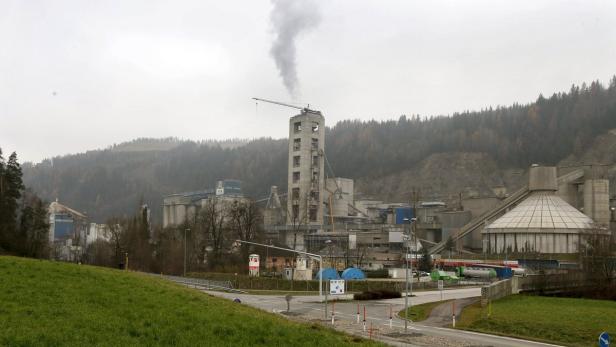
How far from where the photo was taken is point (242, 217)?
341ft

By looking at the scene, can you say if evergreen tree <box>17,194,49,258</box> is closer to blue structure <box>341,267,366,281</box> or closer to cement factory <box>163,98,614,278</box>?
cement factory <box>163,98,614,278</box>

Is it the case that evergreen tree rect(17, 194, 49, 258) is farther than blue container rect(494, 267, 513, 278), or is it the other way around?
blue container rect(494, 267, 513, 278)

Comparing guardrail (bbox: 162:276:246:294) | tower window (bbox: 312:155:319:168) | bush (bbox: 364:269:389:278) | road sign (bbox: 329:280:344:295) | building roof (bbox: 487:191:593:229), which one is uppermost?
tower window (bbox: 312:155:319:168)

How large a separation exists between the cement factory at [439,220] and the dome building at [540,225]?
17cm

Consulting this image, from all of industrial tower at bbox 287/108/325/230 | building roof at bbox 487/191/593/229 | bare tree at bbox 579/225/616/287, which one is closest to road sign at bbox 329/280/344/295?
bare tree at bbox 579/225/616/287

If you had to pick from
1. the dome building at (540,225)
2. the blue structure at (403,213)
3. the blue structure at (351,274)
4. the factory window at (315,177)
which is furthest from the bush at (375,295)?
the blue structure at (403,213)

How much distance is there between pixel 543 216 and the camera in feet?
378

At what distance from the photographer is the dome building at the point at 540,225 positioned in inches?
4353

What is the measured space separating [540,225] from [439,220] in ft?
118

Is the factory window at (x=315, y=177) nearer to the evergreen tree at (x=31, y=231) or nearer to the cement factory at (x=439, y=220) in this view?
the cement factory at (x=439, y=220)

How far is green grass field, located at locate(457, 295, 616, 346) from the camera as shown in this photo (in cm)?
3063

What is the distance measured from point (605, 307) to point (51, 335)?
37.8m

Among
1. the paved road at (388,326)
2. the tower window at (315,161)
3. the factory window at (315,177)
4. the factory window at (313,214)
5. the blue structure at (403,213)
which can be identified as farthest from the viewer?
the blue structure at (403,213)

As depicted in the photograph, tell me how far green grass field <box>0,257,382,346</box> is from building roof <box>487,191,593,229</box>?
99.9 metres
